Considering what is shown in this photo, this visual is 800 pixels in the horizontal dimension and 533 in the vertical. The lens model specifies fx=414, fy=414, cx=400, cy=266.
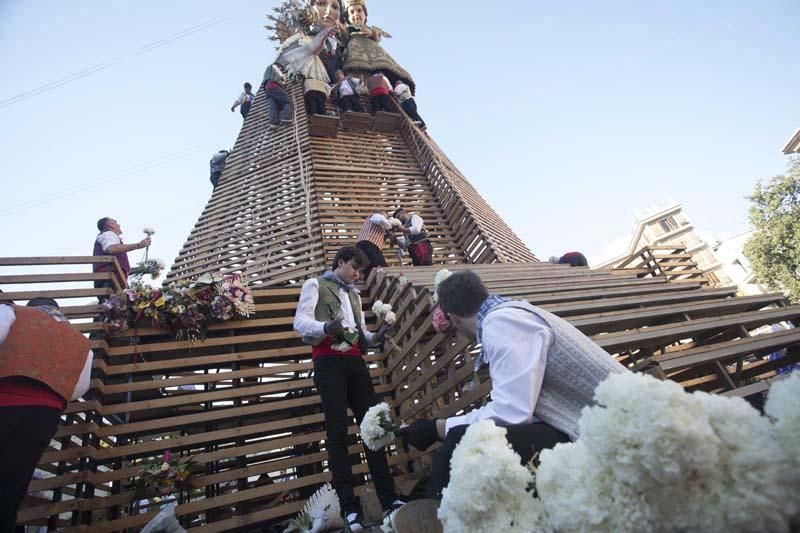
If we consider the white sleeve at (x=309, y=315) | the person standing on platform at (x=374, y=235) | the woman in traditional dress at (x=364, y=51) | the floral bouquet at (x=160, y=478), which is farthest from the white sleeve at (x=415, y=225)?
the woman in traditional dress at (x=364, y=51)

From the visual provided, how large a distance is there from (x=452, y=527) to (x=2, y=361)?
8.46 feet

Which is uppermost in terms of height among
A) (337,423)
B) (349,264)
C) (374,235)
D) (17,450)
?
(374,235)

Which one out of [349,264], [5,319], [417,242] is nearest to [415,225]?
[417,242]

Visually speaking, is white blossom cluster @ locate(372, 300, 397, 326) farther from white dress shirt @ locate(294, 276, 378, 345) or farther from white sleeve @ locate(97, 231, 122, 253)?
white sleeve @ locate(97, 231, 122, 253)

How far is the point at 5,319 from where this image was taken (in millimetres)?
2363

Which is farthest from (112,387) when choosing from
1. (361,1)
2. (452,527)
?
(361,1)

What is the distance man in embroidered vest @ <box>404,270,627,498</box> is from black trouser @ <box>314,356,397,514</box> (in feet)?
3.19

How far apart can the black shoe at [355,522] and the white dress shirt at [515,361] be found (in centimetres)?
109

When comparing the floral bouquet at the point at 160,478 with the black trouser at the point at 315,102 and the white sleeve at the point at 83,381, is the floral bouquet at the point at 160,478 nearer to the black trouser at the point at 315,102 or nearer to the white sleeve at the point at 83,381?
the white sleeve at the point at 83,381

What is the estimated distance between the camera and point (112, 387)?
11.0 ft

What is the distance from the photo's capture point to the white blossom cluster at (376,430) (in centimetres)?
197

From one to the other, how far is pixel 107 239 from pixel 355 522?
374 cm

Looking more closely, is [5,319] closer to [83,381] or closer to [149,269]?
[83,381]

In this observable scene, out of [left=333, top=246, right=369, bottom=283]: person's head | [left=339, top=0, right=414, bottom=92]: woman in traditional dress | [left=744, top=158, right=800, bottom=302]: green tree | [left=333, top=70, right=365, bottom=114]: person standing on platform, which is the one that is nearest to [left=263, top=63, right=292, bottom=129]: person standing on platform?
[left=333, top=70, right=365, bottom=114]: person standing on platform
